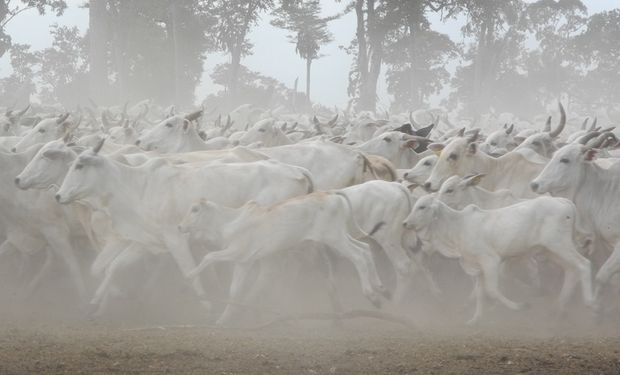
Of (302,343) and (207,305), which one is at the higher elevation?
(302,343)

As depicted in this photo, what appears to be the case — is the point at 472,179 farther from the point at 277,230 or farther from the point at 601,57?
the point at 601,57

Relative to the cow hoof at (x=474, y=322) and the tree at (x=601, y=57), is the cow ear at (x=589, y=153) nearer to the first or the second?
the cow hoof at (x=474, y=322)

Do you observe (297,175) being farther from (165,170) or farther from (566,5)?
(566,5)

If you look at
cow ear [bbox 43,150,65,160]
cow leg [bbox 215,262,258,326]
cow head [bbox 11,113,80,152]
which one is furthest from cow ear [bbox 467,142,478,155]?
cow head [bbox 11,113,80,152]

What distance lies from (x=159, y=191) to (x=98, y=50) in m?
21.2

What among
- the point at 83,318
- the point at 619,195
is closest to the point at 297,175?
the point at 83,318

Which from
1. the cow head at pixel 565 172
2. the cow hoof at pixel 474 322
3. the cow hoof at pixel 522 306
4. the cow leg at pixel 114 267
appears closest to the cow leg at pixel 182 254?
the cow leg at pixel 114 267

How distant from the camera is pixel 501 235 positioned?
7719 mm

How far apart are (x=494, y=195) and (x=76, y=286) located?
427 cm

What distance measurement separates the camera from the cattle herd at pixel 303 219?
7.41m

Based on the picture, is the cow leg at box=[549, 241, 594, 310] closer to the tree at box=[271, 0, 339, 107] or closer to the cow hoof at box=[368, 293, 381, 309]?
the cow hoof at box=[368, 293, 381, 309]

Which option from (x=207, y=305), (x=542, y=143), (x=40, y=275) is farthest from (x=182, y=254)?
(x=542, y=143)

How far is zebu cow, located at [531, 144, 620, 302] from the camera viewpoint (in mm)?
8320

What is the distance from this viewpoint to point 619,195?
27.3 feet
